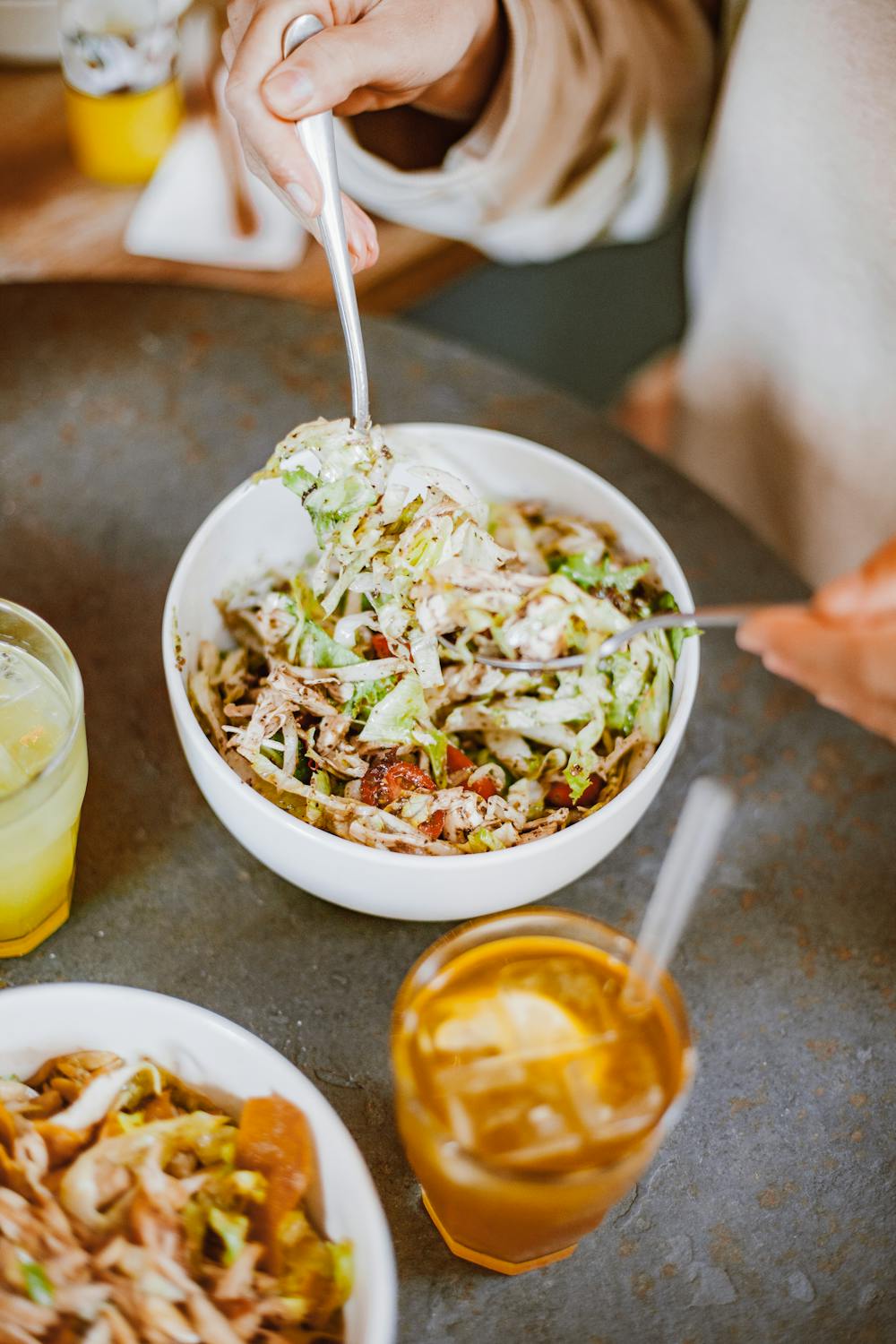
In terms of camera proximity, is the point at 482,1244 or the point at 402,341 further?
the point at 402,341

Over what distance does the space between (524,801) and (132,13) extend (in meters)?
1.93

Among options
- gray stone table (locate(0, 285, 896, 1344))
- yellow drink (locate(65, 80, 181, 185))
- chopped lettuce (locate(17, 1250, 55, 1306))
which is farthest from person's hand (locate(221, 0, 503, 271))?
yellow drink (locate(65, 80, 181, 185))

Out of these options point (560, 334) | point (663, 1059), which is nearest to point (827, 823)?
point (663, 1059)

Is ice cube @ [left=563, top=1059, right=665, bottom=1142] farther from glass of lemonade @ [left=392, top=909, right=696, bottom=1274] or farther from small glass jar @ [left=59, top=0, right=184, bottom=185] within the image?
small glass jar @ [left=59, top=0, right=184, bottom=185]

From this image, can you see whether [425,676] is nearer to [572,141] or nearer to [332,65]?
[332,65]

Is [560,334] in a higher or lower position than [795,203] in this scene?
lower

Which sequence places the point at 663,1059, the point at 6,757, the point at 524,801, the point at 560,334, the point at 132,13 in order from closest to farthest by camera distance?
the point at 663,1059, the point at 6,757, the point at 524,801, the point at 132,13, the point at 560,334

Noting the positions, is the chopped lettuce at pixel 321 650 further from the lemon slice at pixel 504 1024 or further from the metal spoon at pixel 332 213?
the lemon slice at pixel 504 1024

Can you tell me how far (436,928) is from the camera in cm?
114

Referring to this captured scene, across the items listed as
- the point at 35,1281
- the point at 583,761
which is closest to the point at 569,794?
the point at 583,761

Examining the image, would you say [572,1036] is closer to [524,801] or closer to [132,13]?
[524,801]

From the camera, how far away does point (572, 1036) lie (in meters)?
0.86

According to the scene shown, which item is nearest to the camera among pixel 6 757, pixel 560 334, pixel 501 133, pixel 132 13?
pixel 6 757

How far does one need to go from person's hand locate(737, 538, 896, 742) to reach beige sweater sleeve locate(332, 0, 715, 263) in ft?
3.18
